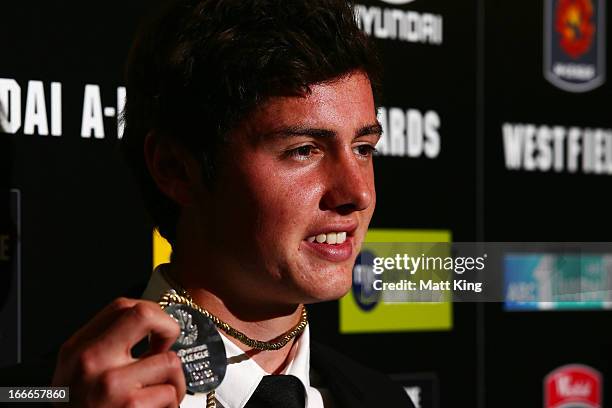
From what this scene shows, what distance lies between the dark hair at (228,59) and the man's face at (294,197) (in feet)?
0.08

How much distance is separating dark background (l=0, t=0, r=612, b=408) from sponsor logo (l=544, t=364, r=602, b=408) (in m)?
0.03

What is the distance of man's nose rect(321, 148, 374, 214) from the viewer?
1251mm

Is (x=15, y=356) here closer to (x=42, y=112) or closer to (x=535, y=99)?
(x=42, y=112)

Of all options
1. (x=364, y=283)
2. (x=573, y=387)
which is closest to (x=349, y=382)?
(x=364, y=283)

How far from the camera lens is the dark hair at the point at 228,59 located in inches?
49.7

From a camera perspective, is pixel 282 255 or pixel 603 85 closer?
pixel 282 255

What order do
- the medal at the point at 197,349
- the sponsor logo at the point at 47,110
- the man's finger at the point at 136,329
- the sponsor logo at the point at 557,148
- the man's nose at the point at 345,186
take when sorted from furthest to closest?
1. the sponsor logo at the point at 557,148
2. the sponsor logo at the point at 47,110
3. the man's nose at the point at 345,186
4. the medal at the point at 197,349
5. the man's finger at the point at 136,329

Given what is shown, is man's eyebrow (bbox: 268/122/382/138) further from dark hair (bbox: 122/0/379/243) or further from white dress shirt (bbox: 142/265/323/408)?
white dress shirt (bbox: 142/265/323/408)

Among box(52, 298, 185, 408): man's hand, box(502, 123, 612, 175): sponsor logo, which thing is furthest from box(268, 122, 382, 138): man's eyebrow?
box(502, 123, 612, 175): sponsor logo

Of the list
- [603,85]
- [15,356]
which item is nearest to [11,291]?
[15,356]

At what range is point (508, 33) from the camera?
2197 mm

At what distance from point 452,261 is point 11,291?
0.72m

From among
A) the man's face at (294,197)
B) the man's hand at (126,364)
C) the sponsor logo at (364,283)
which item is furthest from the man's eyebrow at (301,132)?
the sponsor logo at (364,283)

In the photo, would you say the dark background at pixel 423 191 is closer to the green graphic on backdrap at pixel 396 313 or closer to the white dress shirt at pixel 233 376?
the green graphic on backdrap at pixel 396 313
